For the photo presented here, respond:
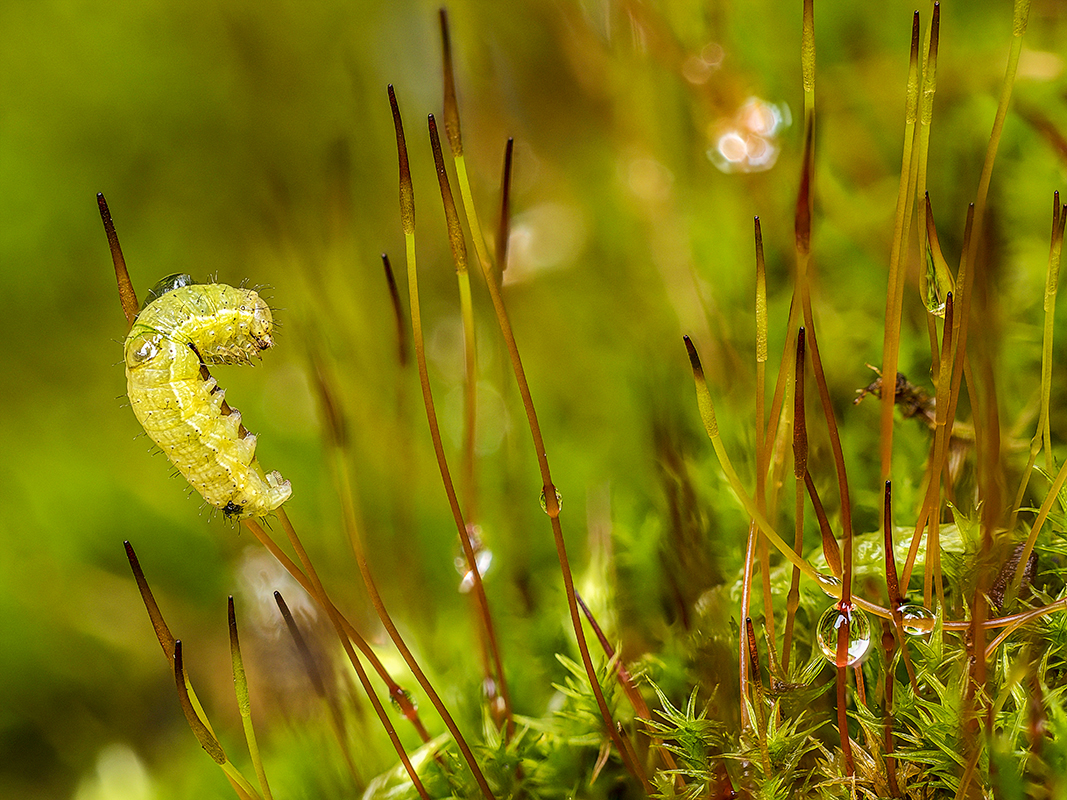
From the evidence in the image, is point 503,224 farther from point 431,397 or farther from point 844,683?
point 844,683

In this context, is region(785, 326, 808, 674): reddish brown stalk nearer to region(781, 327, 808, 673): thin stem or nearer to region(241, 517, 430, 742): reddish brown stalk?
region(781, 327, 808, 673): thin stem

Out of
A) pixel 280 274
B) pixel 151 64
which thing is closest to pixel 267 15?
pixel 151 64

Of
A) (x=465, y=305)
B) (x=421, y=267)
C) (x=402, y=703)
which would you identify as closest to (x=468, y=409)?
(x=465, y=305)

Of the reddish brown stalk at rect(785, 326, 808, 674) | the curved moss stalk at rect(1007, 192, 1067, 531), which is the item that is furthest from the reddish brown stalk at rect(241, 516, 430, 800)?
the curved moss stalk at rect(1007, 192, 1067, 531)

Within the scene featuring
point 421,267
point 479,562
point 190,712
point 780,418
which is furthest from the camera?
point 421,267

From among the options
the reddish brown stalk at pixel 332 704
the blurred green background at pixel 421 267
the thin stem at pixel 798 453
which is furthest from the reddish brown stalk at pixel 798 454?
the reddish brown stalk at pixel 332 704

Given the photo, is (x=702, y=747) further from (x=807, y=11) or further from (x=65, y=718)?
(x=65, y=718)

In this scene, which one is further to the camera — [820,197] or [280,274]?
[280,274]
